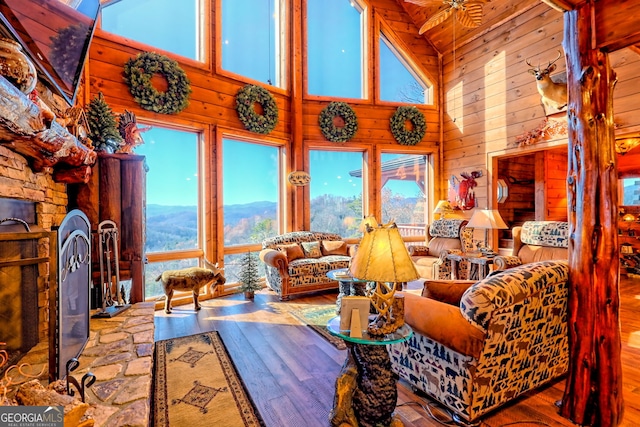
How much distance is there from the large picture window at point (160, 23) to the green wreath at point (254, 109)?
875 mm

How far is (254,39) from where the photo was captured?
5.43 metres

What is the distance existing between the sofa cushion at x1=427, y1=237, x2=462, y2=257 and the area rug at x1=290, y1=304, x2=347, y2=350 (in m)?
2.20

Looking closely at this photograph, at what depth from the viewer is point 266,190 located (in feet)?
18.2

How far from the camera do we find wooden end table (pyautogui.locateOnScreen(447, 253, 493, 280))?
4094 mm

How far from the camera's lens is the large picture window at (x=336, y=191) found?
19.7 feet

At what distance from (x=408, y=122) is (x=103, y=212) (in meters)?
5.88

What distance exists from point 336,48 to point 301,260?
180 inches

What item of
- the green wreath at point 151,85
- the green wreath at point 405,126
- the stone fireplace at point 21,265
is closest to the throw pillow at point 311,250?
the green wreath at point 151,85

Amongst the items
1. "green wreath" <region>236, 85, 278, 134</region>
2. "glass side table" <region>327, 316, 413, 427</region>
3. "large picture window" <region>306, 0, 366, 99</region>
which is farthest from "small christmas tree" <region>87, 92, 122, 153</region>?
"large picture window" <region>306, 0, 366, 99</region>

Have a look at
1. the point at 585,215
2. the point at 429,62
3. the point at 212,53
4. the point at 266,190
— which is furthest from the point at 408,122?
the point at 585,215

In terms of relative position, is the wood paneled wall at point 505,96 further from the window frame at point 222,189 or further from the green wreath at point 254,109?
the green wreath at point 254,109

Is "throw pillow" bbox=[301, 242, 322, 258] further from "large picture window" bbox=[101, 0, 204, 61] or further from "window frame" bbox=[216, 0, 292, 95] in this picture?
"large picture window" bbox=[101, 0, 204, 61]

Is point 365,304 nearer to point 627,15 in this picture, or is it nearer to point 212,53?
point 627,15

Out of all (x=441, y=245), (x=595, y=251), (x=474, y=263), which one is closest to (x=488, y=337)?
(x=595, y=251)
